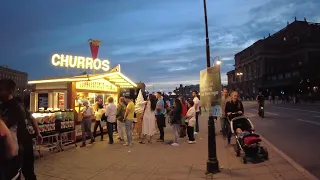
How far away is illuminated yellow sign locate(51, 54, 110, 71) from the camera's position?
46.8 ft

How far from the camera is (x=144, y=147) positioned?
9758mm

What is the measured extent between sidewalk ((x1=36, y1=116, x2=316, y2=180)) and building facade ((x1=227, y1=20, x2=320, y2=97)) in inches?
2575

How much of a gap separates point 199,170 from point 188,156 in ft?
4.92

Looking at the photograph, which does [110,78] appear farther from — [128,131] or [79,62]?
[128,131]

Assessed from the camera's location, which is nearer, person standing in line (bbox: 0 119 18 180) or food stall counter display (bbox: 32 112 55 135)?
person standing in line (bbox: 0 119 18 180)

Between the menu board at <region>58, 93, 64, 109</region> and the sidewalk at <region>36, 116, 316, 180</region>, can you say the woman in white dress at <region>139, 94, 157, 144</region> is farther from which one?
the menu board at <region>58, 93, 64, 109</region>

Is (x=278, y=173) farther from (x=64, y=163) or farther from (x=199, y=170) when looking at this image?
(x=64, y=163)

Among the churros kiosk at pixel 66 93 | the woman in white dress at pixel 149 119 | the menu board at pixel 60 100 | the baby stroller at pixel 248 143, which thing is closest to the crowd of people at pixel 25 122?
the woman in white dress at pixel 149 119

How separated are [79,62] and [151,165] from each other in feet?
33.2

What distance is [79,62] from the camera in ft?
50.9

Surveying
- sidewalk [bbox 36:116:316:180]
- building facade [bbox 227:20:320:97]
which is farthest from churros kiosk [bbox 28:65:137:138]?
building facade [bbox 227:20:320:97]

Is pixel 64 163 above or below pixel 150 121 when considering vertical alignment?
below

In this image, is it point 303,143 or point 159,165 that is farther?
point 303,143

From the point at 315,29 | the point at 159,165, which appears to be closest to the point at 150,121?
the point at 159,165
